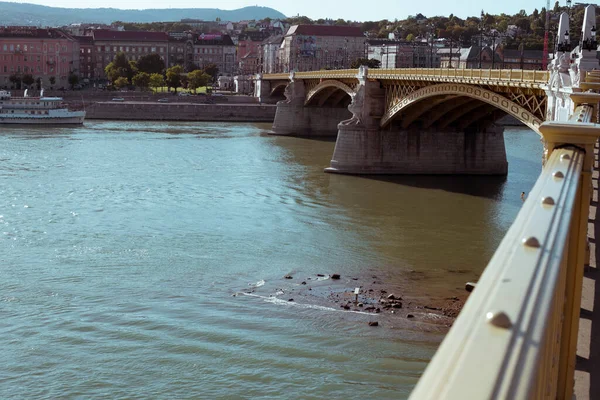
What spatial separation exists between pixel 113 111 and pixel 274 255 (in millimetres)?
48927

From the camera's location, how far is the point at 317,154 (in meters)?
Result: 42.5

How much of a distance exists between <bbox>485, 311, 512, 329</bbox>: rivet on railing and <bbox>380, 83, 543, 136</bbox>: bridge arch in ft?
56.0

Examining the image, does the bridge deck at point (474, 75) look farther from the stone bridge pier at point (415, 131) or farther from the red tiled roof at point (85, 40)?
the red tiled roof at point (85, 40)

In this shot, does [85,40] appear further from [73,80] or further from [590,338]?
[590,338]

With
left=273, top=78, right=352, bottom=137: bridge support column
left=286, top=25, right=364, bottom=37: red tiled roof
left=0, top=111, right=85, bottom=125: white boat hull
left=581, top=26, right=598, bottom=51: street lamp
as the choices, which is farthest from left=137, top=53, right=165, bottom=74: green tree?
left=581, top=26, right=598, bottom=51: street lamp

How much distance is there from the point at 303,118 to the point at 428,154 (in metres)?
21.3

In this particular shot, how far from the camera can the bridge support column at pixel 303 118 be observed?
2126 inches

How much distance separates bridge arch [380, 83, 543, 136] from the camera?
21734 millimetres

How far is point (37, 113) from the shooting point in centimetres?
5825

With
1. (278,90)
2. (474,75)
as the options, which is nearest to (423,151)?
(474,75)

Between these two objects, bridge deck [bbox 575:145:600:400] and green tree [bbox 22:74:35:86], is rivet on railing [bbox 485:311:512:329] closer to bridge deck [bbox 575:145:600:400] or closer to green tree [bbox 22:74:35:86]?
bridge deck [bbox 575:145:600:400]

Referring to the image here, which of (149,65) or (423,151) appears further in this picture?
(149,65)

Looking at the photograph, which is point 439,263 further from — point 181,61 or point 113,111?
point 181,61

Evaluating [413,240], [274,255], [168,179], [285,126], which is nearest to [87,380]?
[274,255]
